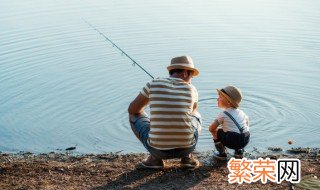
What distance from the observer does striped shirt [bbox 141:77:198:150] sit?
17.5 feet

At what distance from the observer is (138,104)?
225 inches

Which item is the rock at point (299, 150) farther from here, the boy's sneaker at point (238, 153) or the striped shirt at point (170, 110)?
the striped shirt at point (170, 110)

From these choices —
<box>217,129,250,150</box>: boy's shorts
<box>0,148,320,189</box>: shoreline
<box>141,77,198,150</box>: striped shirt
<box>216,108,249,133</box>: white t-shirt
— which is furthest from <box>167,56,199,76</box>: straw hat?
<box>0,148,320,189</box>: shoreline

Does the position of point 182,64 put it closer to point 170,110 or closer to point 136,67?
point 170,110

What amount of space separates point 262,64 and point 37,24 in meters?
7.55

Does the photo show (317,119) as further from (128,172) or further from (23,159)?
(23,159)

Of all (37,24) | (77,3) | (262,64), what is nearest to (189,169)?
(262,64)

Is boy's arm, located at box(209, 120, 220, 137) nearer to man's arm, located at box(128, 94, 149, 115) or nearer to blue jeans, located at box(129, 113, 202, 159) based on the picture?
blue jeans, located at box(129, 113, 202, 159)

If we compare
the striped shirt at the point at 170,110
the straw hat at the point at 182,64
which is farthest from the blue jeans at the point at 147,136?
the straw hat at the point at 182,64

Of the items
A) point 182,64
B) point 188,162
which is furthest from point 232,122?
point 182,64

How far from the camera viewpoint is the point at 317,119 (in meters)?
8.16

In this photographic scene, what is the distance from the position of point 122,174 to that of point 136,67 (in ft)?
17.8

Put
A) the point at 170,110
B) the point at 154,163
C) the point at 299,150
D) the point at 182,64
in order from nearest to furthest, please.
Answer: the point at 170,110, the point at 182,64, the point at 154,163, the point at 299,150

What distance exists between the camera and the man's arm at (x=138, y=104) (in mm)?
5648
